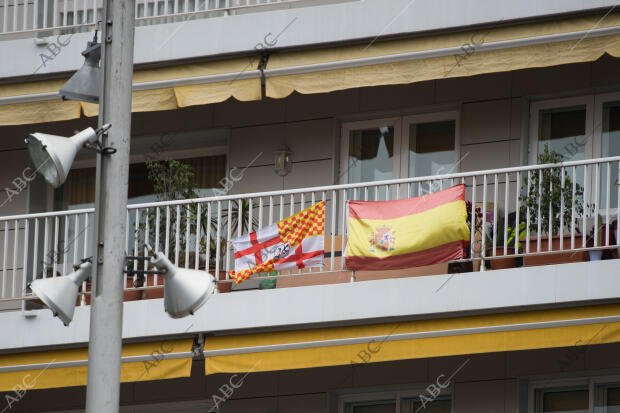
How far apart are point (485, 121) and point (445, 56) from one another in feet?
3.69

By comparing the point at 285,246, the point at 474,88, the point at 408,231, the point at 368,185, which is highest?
the point at 474,88

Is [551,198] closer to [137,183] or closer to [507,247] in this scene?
[507,247]

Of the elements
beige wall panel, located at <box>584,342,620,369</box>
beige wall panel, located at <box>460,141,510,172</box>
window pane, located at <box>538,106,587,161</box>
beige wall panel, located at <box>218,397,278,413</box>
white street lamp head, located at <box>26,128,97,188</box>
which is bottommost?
beige wall panel, located at <box>218,397,278,413</box>

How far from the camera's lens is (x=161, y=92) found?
15289 millimetres

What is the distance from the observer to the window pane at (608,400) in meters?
13.7

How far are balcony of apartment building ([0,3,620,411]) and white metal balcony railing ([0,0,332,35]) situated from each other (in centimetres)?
72

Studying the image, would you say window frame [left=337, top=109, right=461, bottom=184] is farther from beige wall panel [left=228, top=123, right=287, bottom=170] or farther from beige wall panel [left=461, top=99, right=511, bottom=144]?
beige wall panel [left=228, top=123, right=287, bottom=170]

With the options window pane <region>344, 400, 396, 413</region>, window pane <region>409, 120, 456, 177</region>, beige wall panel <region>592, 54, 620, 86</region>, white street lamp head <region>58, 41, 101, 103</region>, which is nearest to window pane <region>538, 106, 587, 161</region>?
beige wall panel <region>592, 54, 620, 86</region>

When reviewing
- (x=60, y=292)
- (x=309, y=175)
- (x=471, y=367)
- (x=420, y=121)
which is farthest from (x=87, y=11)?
(x=60, y=292)

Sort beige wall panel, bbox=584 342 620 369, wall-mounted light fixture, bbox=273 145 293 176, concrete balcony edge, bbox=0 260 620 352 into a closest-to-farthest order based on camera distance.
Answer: concrete balcony edge, bbox=0 260 620 352 → beige wall panel, bbox=584 342 620 369 → wall-mounted light fixture, bbox=273 145 293 176

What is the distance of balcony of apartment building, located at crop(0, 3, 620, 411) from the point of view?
13.3 m

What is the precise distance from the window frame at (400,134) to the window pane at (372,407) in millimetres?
2500

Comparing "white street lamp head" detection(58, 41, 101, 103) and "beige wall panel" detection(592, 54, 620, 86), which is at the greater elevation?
"beige wall panel" detection(592, 54, 620, 86)

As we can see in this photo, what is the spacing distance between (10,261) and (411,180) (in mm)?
5883
